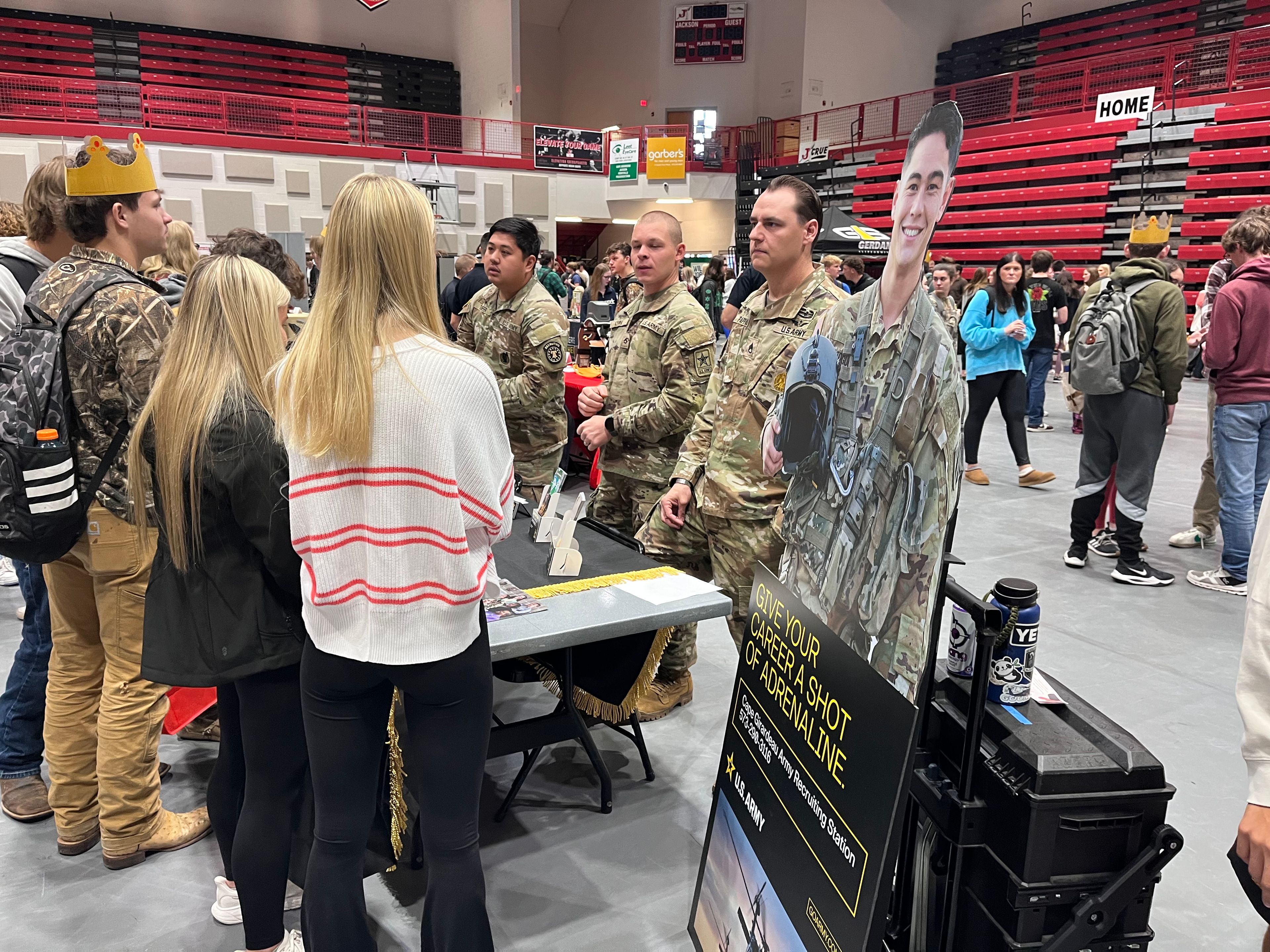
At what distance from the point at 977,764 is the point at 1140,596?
330 centimetres

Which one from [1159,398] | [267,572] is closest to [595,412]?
[267,572]

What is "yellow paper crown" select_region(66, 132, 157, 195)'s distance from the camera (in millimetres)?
2123

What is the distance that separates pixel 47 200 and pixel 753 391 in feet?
6.74

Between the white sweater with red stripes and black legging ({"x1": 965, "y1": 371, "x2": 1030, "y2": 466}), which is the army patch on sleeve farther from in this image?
black legging ({"x1": 965, "y1": 371, "x2": 1030, "y2": 466})

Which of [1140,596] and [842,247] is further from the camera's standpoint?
[842,247]

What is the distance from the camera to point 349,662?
1.43 meters

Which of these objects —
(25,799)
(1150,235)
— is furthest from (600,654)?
(1150,235)

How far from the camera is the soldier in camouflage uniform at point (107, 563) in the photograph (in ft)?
6.69

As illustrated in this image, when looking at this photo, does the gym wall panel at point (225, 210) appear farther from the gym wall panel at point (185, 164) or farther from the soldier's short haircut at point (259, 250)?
the soldier's short haircut at point (259, 250)

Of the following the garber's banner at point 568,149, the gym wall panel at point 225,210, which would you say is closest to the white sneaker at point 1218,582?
the gym wall panel at point 225,210

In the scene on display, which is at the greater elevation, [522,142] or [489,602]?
[522,142]

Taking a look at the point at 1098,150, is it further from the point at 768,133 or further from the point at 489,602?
the point at 489,602

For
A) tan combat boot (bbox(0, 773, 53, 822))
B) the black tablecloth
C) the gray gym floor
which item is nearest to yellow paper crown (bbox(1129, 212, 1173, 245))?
the gray gym floor

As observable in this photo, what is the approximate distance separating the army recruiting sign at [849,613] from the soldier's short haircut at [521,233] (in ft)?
6.69
